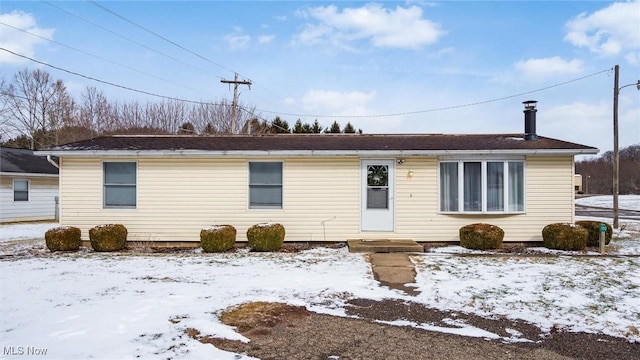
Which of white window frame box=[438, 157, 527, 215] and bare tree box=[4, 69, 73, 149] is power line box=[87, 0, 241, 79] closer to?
white window frame box=[438, 157, 527, 215]

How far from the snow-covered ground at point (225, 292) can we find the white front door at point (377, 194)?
59.3 inches

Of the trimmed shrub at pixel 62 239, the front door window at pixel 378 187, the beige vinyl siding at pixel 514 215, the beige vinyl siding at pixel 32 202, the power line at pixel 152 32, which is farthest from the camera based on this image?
the beige vinyl siding at pixel 32 202

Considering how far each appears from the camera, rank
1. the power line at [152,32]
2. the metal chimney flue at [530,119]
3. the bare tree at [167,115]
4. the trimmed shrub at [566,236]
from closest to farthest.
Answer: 1. the trimmed shrub at [566,236]
2. the metal chimney flue at [530,119]
3. the power line at [152,32]
4. the bare tree at [167,115]

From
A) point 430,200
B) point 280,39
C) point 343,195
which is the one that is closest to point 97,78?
point 280,39

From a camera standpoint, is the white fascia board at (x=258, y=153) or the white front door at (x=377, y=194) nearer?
the white fascia board at (x=258, y=153)

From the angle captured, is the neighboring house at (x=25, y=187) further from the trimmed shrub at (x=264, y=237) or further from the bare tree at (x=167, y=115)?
the trimmed shrub at (x=264, y=237)

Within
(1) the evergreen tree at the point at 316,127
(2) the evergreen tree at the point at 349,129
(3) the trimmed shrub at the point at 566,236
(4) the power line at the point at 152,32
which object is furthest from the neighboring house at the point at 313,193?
(1) the evergreen tree at the point at 316,127

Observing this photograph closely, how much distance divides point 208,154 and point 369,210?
14.5ft

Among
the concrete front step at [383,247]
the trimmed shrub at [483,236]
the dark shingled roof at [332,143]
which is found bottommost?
the concrete front step at [383,247]

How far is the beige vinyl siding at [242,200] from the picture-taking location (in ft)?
35.8

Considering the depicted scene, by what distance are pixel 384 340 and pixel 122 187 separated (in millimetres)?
9039

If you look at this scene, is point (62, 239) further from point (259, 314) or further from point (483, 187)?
point (483, 187)

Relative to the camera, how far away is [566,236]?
994cm

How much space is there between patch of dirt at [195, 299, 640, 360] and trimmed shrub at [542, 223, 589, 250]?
19.6ft
